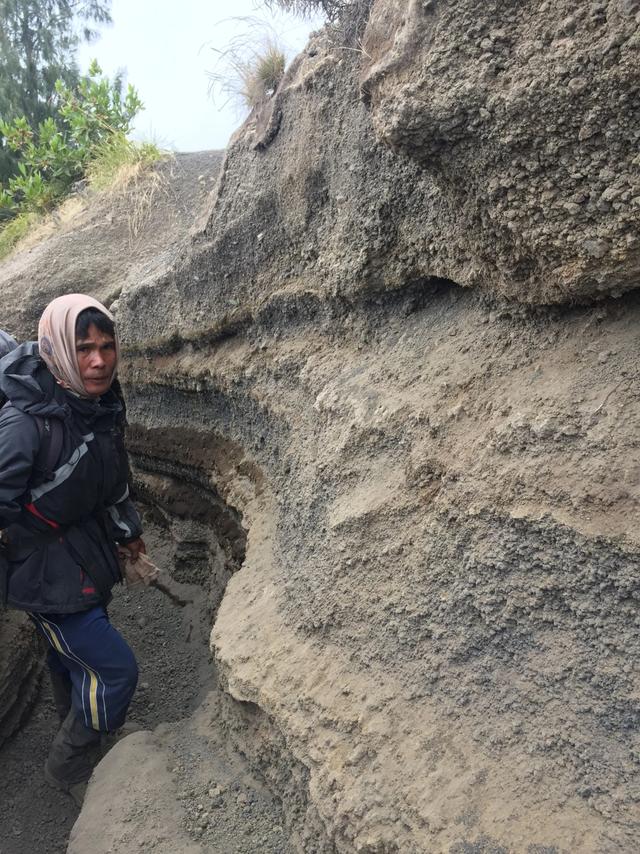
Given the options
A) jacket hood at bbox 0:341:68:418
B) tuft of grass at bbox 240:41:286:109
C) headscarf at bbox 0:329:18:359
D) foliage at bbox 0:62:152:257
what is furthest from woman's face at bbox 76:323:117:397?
foliage at bbox 0:62:152:257

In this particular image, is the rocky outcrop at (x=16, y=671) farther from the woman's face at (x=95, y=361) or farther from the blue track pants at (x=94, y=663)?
the woman's face at (x=95, y=361)

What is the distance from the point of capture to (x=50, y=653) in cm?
300

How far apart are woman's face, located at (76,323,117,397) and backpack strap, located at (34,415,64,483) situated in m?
0.22

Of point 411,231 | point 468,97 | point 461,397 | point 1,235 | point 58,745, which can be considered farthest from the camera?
point 1,235

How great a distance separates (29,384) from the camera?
8.25 ft

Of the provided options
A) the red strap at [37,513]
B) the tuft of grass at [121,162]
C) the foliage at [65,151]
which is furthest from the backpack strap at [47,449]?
the foliage at [65,151]

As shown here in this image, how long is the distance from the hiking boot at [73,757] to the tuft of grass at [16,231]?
5002 mm

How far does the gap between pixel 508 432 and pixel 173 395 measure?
97.3 inches

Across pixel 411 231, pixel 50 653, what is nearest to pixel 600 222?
pixel 411 231

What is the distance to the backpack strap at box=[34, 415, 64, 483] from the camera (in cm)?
251

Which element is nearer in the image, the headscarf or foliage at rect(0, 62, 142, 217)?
the headscarf

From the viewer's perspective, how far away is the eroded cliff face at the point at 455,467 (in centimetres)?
138

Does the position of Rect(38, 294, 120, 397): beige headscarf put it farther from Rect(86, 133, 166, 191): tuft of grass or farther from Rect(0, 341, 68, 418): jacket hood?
Rect(86, 133, 166, 191): tuft of grass

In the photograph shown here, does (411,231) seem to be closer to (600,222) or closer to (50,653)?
(600,222)
